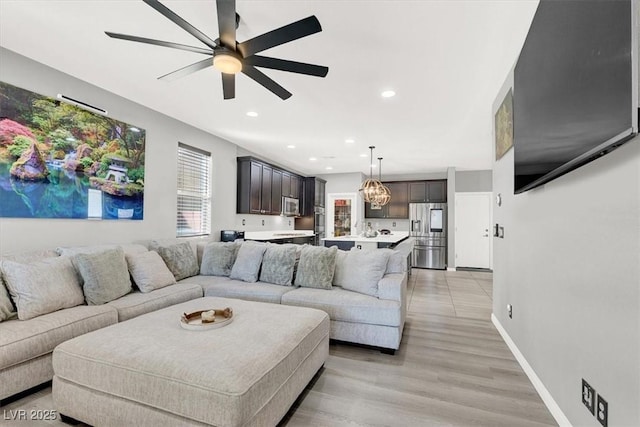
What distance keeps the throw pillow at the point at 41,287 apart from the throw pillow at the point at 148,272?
20.3 inches

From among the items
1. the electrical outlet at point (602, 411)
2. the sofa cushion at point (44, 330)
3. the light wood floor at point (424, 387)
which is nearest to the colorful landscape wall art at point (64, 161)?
the sofa cushion at point (44, 330)

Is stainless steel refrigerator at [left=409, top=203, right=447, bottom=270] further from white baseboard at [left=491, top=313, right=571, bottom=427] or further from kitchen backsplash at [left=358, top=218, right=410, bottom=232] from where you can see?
white baseboard at [left=491, top=313, right=571, bottom=427]

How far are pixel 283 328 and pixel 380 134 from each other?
3.62 meters

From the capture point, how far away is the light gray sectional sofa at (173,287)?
2.04 meters

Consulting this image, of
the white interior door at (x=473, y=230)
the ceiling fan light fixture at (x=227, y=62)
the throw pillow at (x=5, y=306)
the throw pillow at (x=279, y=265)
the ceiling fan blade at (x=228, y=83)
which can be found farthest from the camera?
the white interior door at (x=473, y=230)

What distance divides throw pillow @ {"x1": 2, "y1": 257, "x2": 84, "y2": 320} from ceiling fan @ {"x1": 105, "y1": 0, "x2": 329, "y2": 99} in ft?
5.88

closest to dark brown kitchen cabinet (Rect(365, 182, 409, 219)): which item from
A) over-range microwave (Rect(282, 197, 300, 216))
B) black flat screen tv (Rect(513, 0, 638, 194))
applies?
over-range microwave (Rect(282, 197, 300, 216))

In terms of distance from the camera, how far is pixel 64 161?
2.94 m

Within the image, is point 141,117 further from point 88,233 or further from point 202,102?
point 88,233

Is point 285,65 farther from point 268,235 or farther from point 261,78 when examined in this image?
point 268,235

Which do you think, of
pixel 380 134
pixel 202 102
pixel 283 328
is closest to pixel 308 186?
pixel 380 134

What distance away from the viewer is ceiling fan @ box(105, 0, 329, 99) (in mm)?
1646

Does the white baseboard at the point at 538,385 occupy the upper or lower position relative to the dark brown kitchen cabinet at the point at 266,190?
lower

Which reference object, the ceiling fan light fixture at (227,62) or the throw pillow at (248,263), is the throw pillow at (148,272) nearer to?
the throw pillow at (248,263)
